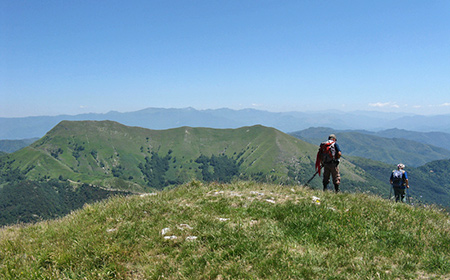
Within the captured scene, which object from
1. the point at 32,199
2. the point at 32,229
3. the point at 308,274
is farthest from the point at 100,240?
the point at 32,199

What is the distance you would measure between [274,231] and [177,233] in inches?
103

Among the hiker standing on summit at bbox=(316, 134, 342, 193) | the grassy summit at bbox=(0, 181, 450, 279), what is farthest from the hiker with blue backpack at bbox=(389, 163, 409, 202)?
the grassy summit at bbox=(0, 181, 450, 279)

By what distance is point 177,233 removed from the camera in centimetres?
644

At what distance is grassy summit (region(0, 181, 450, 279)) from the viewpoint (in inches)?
190

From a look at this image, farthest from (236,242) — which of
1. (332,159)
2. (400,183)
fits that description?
(400,183)

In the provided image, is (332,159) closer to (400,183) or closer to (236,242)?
(400,183)

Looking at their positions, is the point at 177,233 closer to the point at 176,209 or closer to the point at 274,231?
the point at 176,209

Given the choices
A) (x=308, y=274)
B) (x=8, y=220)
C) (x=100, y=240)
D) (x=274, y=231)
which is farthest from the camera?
(x=8, y=220)

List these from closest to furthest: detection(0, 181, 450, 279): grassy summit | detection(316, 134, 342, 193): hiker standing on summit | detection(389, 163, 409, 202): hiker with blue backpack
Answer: detection(0, 181, 450, 279): grassy summit
detection(316, 134, 342, 193): hiker standing on summit
detection(389, 163, 409, 202): hiker with blue backpack

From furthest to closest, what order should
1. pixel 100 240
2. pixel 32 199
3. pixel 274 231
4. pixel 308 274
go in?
pixel 32 199
pixel 274 231
pixel 100 240
pixel 308 274

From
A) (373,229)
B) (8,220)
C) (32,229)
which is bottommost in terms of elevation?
(8,220)

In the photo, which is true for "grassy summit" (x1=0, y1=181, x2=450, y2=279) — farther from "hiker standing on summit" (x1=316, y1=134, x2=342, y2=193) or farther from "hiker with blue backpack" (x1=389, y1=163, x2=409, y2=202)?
"hiker with blue backpack" (x1=389, y1=163, x2=409, y2=202)

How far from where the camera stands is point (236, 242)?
18.7ft

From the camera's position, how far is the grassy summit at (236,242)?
4836 mm
